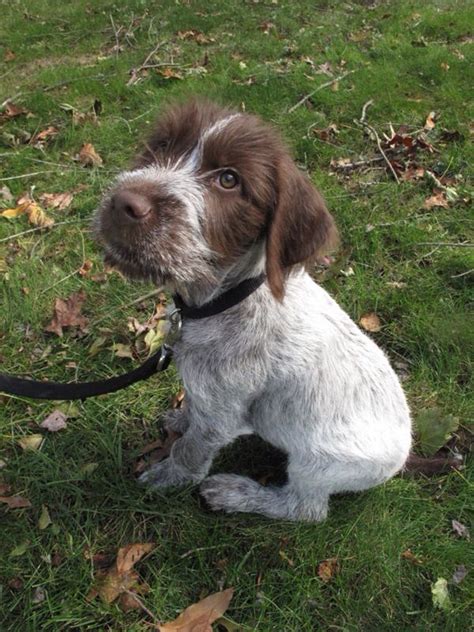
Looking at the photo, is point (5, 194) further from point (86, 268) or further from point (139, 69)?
point (139, 69)

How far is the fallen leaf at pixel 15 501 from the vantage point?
301 centimetres

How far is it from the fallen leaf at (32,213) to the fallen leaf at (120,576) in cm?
293

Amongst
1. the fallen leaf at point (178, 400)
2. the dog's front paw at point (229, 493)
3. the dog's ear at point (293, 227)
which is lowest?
the fallen leaf at point (178, 400)

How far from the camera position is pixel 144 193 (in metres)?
2.09

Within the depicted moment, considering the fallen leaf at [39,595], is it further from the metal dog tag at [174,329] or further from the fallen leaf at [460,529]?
the fallen leaf at [460,529]

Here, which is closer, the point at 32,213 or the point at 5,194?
the point at 32,213

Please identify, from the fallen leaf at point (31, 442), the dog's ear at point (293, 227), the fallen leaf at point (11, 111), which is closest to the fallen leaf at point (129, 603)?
the fallen leaf at point (31, 442)

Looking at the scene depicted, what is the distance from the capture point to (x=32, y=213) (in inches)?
186

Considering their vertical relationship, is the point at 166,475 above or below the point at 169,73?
below

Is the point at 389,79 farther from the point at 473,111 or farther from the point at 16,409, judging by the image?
the point at 16,409

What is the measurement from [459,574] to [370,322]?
69.9 inches

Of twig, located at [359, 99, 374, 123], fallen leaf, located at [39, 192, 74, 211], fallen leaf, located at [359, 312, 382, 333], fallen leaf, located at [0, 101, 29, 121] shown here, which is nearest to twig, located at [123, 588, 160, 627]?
fallen leaf, located at [359, 312, 382, 333]

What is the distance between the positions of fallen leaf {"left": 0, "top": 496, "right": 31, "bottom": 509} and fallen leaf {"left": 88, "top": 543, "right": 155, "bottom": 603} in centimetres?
61

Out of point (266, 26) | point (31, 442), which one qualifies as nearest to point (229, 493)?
point (31, 442)
